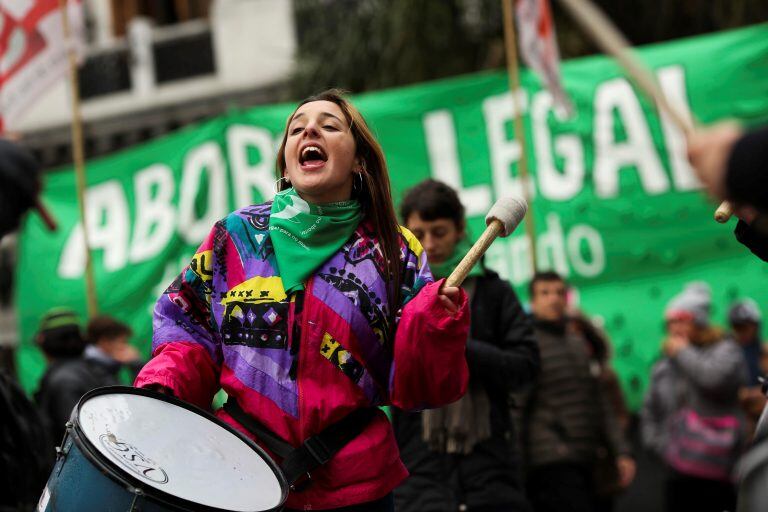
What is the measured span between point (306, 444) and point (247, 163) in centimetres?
712

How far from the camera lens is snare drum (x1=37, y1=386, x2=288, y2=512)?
2.72 meters

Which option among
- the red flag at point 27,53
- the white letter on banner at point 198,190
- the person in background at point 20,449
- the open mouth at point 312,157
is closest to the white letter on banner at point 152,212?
the white letter on banner at point 198,190

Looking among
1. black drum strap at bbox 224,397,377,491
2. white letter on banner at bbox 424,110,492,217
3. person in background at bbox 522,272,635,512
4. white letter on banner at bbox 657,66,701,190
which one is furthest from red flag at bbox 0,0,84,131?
black drum strap at bbox 224,397,377,491

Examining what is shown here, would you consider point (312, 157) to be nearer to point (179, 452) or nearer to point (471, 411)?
point (179, 452)

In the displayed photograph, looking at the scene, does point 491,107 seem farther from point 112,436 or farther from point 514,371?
point 112,436

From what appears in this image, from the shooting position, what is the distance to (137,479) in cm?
270

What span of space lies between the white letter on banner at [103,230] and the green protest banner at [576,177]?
0.72 ft

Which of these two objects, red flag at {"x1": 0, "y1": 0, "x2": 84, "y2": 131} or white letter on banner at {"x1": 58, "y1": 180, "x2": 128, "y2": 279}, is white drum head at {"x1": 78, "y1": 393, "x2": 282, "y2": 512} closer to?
red flag at {"x1": 0, "y1": 0, "x2": 84, "y2": 131}

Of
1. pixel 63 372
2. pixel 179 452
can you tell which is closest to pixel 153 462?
pixel 179 452

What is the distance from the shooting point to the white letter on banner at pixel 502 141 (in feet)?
30.6

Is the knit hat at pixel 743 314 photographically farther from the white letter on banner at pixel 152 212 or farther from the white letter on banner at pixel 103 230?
the white letter on banner at pixel 103 230

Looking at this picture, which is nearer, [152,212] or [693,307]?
[693,307]

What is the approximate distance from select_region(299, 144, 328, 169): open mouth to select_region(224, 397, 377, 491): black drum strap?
65 cm

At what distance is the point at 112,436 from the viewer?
286 centimetres
